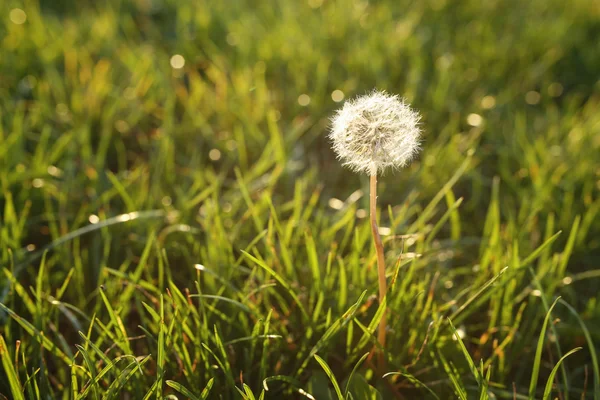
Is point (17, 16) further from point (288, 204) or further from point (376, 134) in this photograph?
point (376, 134)

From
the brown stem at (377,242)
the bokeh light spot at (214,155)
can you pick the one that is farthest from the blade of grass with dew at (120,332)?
the bokeh light spot at (214,155)

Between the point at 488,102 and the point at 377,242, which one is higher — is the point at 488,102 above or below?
above

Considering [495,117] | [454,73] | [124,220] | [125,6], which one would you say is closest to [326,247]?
[124,220]

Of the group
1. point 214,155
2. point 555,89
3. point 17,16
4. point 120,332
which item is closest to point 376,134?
point 120,332

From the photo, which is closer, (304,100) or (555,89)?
(304,100)

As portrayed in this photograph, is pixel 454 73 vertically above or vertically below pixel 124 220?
above

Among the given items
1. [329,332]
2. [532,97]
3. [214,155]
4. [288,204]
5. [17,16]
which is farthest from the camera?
[17,16]

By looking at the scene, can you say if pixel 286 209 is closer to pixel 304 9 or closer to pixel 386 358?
pixel 386 358
